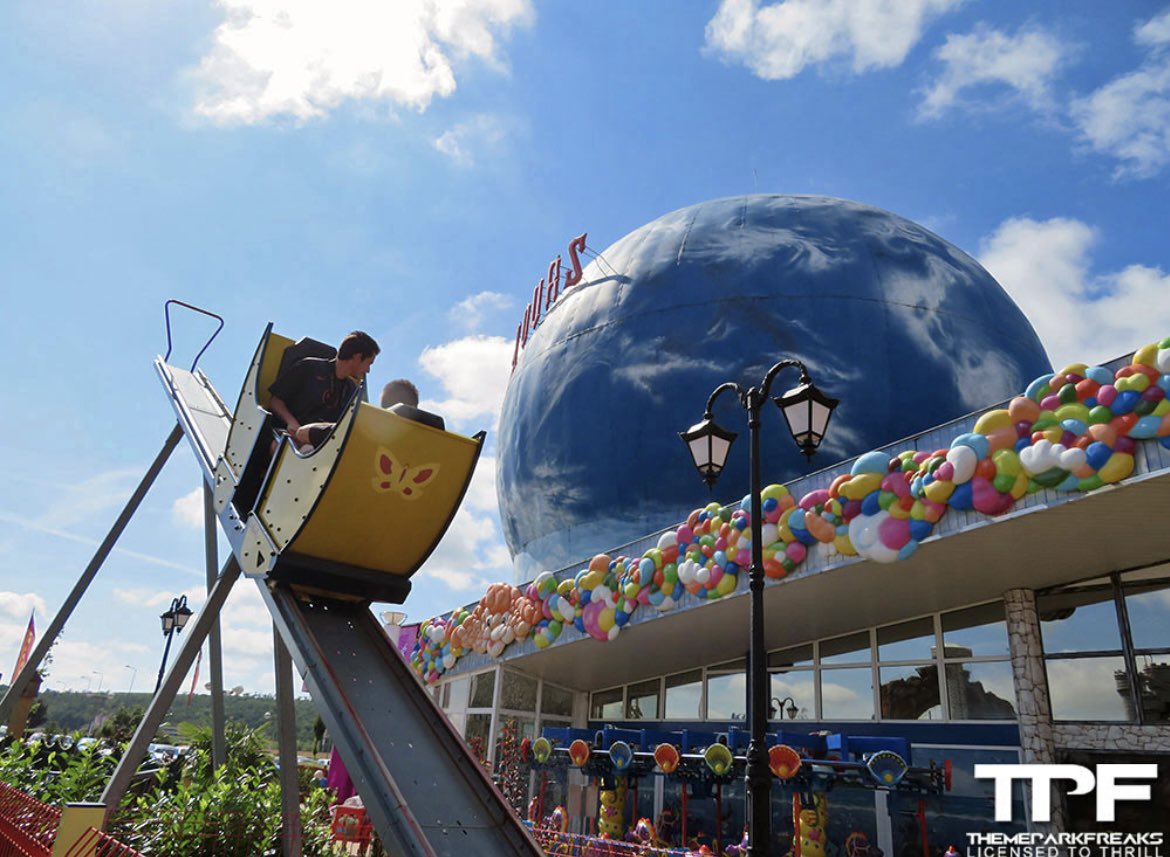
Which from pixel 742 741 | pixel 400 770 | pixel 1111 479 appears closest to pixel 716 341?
pixel 742 741

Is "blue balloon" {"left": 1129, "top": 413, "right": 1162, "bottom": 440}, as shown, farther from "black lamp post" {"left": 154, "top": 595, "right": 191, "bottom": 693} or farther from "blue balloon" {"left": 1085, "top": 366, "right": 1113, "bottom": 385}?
"black lamp post" {"left": 154, "top": 595, "right": 191, "bottom": 693}

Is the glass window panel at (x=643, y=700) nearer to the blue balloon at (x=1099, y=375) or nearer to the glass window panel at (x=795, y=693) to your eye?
the glass window panel at (x=795, y=693)

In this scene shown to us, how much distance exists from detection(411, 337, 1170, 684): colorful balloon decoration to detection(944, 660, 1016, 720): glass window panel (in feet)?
10.7

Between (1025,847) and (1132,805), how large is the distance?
1465mm

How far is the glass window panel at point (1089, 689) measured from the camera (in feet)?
36.1

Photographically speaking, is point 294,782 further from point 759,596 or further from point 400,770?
point 759,596

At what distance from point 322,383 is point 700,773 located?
31.2ft

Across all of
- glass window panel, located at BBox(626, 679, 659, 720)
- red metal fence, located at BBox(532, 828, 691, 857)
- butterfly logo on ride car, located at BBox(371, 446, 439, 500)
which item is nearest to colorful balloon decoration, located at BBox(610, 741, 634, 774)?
red metal fence, located at BBox(532, 828, 691, 857)

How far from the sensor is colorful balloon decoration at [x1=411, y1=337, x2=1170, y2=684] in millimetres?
8492

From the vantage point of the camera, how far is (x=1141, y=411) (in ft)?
27.3

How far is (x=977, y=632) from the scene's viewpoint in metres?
12.3

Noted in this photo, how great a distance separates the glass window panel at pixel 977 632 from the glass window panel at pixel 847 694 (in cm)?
152

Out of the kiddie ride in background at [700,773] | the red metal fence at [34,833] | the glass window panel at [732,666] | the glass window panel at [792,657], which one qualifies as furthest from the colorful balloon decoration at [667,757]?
the red metal fence at [34,833]

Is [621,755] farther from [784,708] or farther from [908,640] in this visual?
[908,640]
